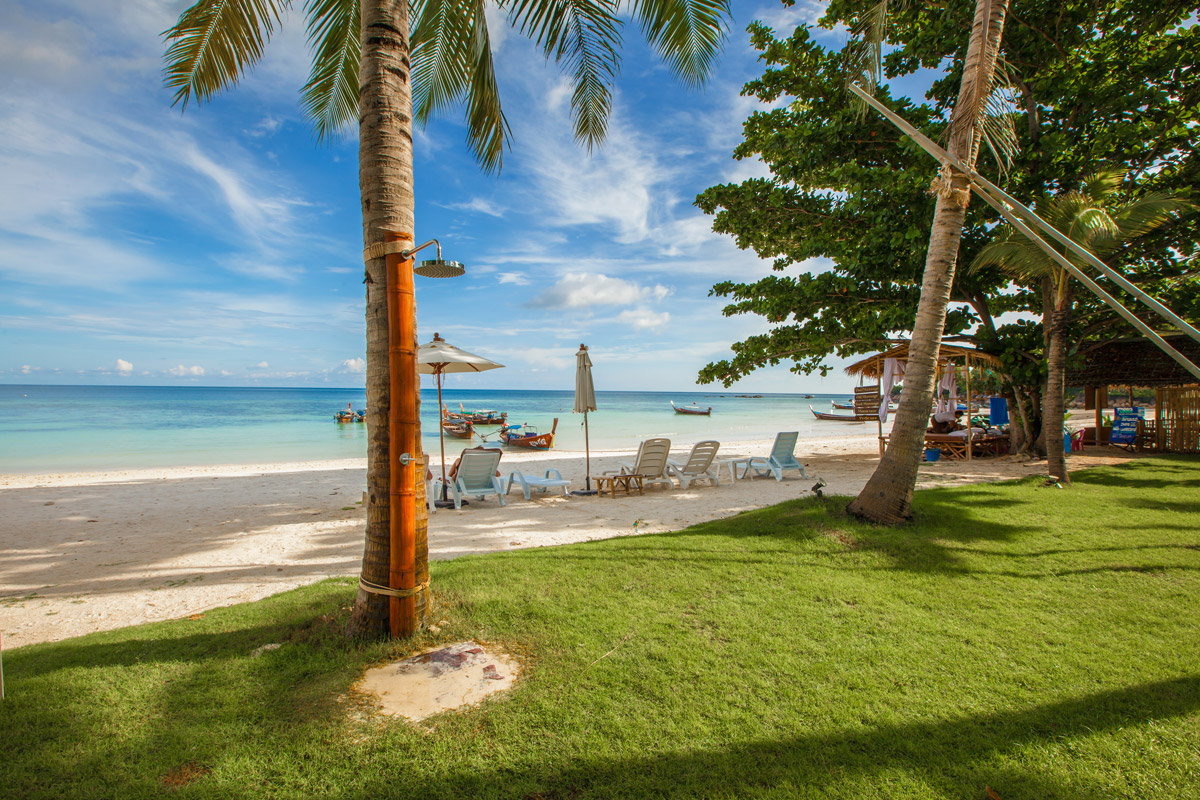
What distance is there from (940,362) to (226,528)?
1531 centimetres

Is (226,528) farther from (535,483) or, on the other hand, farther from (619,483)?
(619,483)

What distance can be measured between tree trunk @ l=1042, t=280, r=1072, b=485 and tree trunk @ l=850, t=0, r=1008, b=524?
4.39 meters

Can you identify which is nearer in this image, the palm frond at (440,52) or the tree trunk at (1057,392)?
the palm frond at (440,52)

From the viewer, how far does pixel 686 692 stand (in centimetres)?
262

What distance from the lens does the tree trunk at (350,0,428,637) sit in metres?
3.13

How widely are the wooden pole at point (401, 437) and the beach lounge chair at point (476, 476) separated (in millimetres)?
5477

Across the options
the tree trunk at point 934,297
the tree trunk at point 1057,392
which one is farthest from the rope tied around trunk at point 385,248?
the tree trunk at point 1057,392

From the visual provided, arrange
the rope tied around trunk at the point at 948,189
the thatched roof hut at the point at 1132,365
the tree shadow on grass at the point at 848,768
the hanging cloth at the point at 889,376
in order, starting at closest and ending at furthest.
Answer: the tree shadow on grass at the point at 848,768 → the rope tied around trunk at the point at 948,189 → the thatched roof hut at the point at 1132,365 → the hanging cloth at the point at 889,376

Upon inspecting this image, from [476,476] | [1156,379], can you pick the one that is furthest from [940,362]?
[476,476]

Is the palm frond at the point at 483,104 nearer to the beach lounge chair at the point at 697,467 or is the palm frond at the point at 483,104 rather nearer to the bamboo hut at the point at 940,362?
the beach lounge chair at the point at 697,467

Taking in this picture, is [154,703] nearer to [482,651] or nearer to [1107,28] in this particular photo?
[482,651]

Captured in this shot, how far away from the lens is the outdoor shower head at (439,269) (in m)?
3.43

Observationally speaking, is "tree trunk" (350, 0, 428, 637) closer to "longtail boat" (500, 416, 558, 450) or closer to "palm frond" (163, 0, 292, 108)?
"palm frond" (163, 0, 292, 108)

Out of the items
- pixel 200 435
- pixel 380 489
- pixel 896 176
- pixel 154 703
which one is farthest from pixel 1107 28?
pixel 200 435
